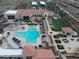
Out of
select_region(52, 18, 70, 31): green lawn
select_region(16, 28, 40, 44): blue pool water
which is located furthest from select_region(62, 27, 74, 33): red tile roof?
select_region(16, 28, 40, 44): blue pool water

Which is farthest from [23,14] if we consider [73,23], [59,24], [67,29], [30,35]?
[67,29]

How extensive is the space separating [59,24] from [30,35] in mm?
6207

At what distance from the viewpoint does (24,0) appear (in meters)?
55.3

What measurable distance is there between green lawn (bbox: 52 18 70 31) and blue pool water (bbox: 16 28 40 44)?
338cm

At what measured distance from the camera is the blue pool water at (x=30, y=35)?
947 inches

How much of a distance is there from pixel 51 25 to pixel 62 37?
5272 mm

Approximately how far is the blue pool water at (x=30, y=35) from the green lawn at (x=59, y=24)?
338 centimetres

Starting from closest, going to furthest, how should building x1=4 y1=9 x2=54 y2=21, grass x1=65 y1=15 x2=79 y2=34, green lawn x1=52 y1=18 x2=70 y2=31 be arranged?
1. grass x1=65 y1=15 x2=79 y2=34
2. green lawn x1=52 y1=18 x2=70 y2=31
3. building x1=4 y1=9 x2=54 y2=21

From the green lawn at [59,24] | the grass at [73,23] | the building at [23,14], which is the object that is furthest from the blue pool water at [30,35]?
the building at [23,14]

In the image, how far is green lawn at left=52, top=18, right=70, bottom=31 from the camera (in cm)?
2787

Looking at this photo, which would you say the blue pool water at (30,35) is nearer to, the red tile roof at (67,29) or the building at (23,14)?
the red tile roof at (67,29)

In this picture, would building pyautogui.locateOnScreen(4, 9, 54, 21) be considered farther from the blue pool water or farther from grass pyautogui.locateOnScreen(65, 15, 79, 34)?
the blue pool water

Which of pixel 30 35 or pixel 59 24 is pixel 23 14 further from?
pixel 30 35

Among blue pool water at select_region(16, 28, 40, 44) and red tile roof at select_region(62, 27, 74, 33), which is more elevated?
red tile roof at select_region(62, 27, 74, 33)
